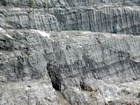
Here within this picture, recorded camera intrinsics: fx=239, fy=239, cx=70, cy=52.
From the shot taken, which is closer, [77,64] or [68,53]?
[68,53]

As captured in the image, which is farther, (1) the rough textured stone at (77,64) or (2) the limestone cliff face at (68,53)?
(1) the rough textured stone at (77,64)

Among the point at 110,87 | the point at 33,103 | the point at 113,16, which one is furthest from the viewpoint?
the point at 113,16

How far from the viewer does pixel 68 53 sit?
29641mm

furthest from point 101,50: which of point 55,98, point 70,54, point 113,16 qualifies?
point 55,98

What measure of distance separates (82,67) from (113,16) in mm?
10623

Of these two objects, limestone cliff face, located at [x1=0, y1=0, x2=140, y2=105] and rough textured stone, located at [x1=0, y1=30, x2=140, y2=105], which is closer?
limestone cliff face, located at [x1=0, y1=0, x2=140, y2=105]

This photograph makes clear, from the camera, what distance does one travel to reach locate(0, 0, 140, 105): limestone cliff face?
26.2 metres

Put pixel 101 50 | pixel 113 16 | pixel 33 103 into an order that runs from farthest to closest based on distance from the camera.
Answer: pixel 113 16, pixel 101 50, pixel 33 103

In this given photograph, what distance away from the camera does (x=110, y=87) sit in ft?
97.5

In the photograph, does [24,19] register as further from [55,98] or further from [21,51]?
[55,98]

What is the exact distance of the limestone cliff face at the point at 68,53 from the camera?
85.9 ft

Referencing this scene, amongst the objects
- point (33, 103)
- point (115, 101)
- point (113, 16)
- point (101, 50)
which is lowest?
point (115, 101)

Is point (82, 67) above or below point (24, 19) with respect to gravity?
below

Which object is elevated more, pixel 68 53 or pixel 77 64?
pixel 68 53
